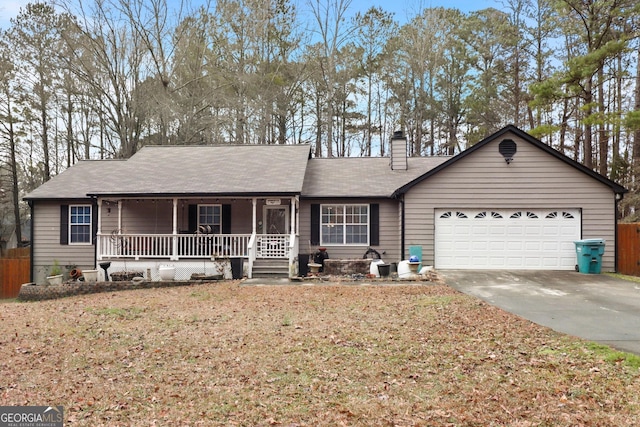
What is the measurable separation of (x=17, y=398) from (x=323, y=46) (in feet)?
86.3

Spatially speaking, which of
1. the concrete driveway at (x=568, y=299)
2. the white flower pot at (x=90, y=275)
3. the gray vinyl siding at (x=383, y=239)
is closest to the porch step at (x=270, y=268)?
the gray vinyl siding at (x=383, y=239)

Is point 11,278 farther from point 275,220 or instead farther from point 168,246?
point 275,220

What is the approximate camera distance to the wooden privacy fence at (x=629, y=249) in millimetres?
14547

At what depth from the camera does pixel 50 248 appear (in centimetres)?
1619

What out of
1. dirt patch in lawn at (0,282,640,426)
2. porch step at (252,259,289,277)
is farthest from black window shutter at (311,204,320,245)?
Result: dirt patch in lawn at (0,282,640,426)

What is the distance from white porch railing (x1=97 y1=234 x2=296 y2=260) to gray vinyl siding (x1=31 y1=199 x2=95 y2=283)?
7.16ft

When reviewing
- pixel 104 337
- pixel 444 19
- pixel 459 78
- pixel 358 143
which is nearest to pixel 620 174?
pixel 459 78

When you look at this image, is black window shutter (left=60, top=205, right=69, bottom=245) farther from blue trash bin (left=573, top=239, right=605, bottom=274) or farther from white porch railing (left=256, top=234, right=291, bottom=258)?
blue trash bin (left=573, top=239, right=605, bottom=274)

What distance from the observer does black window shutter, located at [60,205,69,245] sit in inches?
634

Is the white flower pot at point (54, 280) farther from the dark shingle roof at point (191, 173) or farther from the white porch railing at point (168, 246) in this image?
the dark shingle roof at point (191, 173)

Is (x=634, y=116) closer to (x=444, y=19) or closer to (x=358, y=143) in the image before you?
(x=444, y=19)

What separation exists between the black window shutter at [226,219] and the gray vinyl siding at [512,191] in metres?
6.56

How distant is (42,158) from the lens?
28.0 meters

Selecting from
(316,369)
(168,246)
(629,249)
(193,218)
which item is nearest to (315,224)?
(193,218)
